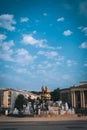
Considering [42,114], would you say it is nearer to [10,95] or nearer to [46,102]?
[46,102]

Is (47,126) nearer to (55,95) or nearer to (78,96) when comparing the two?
Result: (78,96)

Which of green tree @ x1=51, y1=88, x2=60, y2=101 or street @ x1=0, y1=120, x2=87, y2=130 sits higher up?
green tree @ x1=51, y1=88, x2=60, y2=101

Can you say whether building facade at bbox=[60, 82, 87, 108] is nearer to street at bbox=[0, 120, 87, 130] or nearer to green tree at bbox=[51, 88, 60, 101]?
green tree at bbox=[51, 88, 60, 101]

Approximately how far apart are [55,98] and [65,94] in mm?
11602

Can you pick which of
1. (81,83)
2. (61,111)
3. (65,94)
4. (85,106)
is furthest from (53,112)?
(65,94)

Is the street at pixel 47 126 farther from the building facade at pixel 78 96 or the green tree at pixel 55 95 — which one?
the green tree at pixel 55 95

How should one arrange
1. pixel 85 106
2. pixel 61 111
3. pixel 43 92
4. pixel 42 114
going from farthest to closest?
Answer: pixel 85 106, pixel 43 92, pixel 61 111, pixel 42 114

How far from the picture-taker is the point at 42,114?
5047 centimetres

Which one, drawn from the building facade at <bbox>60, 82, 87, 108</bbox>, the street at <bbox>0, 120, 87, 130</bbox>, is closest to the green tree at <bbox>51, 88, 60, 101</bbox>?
the building facade at <bbox>60, 82, 87, 108</bbox>

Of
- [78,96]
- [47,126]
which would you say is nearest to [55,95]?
[78,96]

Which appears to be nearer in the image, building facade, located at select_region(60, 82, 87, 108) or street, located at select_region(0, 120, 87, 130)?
street, located at select_region(0, 120, 87, 130)

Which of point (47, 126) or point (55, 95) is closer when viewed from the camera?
point (47, 126)

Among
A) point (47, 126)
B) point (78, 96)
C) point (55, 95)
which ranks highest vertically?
point (55, 95)

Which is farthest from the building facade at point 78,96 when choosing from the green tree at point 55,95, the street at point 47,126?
the street at point 47,126
